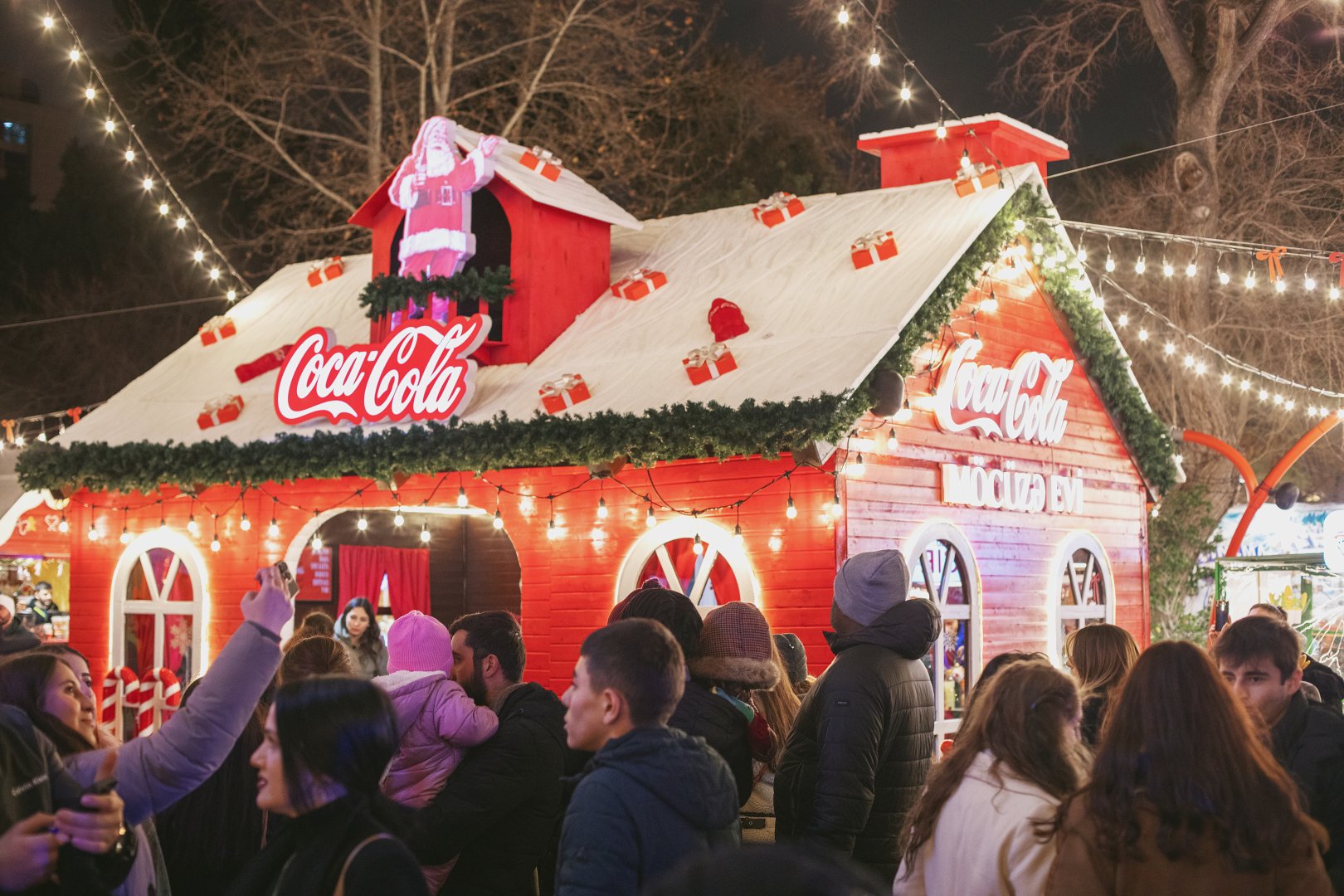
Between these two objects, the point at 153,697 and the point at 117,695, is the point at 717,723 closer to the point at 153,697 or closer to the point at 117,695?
the point at 117,695

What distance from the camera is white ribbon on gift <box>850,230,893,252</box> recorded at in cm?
1216

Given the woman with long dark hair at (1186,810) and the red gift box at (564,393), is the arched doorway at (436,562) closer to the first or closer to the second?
the red gift box at (564,393)

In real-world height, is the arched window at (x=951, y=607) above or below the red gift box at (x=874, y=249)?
below

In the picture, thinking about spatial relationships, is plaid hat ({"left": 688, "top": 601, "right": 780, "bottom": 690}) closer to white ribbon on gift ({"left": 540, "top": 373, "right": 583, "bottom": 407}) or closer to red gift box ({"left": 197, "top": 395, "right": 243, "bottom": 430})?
white ribbon on gift ({"left": 540, "top": 373, "right": 583, "bottom": 407})

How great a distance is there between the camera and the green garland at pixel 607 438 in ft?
33.2

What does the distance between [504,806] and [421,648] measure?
2.27 feet

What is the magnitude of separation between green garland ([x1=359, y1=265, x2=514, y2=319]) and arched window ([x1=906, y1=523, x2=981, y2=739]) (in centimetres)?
469

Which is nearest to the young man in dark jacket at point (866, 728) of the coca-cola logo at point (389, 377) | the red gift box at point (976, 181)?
the coca-cola logo at point (389, 377)

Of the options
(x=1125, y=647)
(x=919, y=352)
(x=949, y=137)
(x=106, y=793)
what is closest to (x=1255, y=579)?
(x=949, y=137)

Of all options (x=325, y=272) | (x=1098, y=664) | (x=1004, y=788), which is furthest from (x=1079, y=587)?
(x=1004, y=788)

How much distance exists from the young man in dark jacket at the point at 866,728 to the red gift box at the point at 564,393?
21.0 feet

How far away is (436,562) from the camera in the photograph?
18.8m

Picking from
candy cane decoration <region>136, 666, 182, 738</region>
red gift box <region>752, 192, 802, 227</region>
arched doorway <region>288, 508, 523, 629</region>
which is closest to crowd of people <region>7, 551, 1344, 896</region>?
candy cane decoration <region>136, 666, 182, 738</region>

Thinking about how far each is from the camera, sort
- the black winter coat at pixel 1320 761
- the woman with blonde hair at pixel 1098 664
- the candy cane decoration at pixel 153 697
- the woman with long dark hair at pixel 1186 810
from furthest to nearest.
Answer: the candy cane decoration at pixel 153 697 < the woman with blonde hair at pixel 1098 664 < the black winter coat at pixel 1320 761 < the woman with long dark hair at pixel 1186 810
